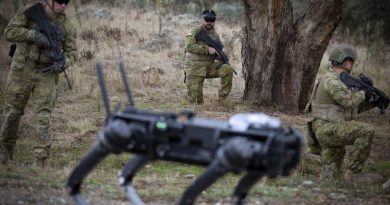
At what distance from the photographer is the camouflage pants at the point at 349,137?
7.09 m

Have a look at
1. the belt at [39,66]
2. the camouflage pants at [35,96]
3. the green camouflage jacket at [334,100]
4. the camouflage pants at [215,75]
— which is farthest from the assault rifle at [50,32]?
the camouflage pants at [215,75]

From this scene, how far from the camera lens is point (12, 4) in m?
14.8

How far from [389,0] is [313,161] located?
42.9 feet

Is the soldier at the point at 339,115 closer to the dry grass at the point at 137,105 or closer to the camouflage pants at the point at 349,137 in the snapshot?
the camouflage pants at the point at 349,137

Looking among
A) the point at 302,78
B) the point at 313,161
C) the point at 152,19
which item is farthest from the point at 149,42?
the point at 313,161

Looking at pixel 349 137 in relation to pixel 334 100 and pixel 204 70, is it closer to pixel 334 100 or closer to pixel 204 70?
pixel 334 100

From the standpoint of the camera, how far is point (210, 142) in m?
3.77

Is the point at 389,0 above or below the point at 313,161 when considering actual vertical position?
above

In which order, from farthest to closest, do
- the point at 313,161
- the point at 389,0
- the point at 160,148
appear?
1. the point at 389,0
2. the point at 313,161
3. the point at 160,148

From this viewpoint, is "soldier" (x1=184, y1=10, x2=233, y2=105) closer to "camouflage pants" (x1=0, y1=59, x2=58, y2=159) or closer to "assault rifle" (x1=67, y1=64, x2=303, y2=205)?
"camouflage pants" (x1=0, y1=59, x2=58, y2=159)

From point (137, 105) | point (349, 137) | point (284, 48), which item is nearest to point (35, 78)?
point (349, 137)

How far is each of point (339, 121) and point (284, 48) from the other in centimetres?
444

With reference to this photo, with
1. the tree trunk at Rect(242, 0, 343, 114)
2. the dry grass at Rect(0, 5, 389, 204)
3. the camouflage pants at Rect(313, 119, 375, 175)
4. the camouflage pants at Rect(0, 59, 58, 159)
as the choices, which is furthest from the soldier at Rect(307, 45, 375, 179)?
the tree trunk at Rect(242, 0, 343, 114)

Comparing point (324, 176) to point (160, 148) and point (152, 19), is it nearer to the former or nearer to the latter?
point (160, 148)
